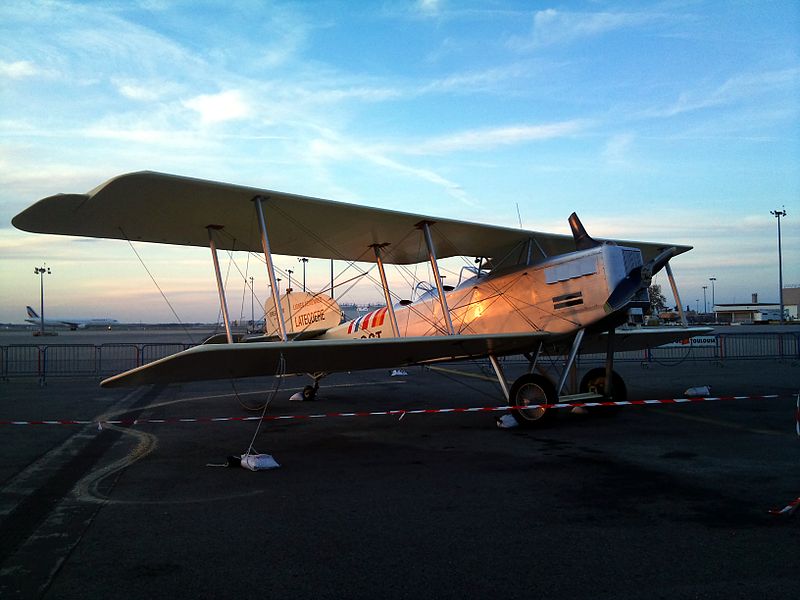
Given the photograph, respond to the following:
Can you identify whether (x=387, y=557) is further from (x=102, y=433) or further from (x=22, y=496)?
(x=102, y=433)

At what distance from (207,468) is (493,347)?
15.9 ft

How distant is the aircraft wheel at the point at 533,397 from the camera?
9438 millimetres

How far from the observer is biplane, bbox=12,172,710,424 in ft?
25.5

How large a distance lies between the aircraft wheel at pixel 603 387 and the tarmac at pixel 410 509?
0.24m

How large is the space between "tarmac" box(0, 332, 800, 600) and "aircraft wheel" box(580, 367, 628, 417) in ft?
0.80

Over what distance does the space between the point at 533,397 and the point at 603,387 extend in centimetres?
258

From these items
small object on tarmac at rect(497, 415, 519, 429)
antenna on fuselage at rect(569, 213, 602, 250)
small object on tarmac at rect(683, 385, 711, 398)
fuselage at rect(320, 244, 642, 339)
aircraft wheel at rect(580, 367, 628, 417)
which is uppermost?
antenna on fuselage at rect(569, 213, 602, 250)

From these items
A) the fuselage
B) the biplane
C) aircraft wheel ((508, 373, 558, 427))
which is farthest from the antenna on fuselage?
aircraft wheel ((508, 373, 558, 427))

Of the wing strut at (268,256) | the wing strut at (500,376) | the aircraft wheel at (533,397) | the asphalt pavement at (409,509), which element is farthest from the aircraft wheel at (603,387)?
the wing strut at (268,256)

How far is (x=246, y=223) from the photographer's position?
970 centimetres

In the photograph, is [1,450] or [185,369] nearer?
[185,369]

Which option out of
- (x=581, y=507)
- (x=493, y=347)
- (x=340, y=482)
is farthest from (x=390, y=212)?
(x=581, y=507)

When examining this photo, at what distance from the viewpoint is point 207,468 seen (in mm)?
7250

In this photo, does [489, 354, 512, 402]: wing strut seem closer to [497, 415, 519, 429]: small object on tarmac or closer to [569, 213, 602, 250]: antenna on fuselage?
[497, 415, 519, 429]: small object on tarmac
